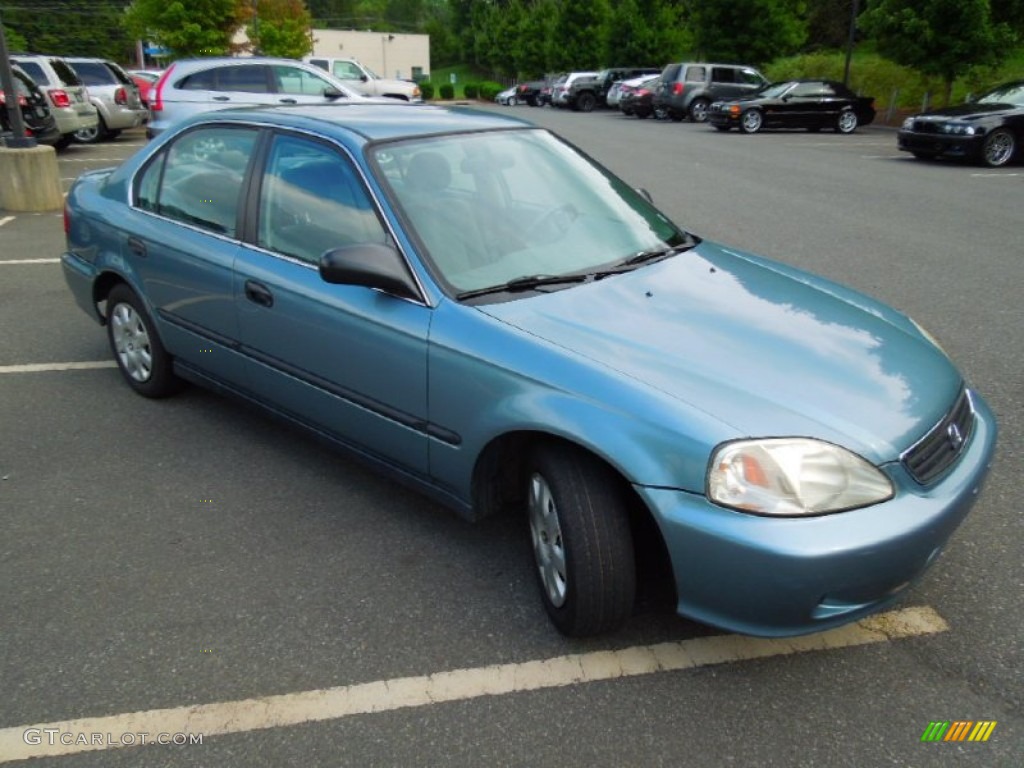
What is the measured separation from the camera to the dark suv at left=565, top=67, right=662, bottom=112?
3612 centimetres

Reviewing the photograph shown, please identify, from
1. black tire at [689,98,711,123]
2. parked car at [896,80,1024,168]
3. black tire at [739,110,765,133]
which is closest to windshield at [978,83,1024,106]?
parked car at [896,80,1024,168]

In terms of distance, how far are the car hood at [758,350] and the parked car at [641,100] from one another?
2679 centimetres

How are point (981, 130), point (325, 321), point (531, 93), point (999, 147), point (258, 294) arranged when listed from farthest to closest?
point (531, 93), point (999, 147), point (981, 130), point (258, 294), point (325, 321)

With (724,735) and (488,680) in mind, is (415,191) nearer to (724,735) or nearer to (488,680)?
(488,680)

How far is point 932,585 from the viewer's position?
117 inches

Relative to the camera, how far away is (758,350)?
8.80 feet

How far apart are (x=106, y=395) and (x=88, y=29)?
80.0 metres

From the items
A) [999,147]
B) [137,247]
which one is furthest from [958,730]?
[999,147]

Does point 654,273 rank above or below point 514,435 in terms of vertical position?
above

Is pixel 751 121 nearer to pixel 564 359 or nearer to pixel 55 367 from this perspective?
pixel 55 367

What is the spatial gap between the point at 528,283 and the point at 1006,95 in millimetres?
15423

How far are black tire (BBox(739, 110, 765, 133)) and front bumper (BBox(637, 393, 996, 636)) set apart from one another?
2158 centimetres

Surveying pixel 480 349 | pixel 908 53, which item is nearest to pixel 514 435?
pixel 480 349

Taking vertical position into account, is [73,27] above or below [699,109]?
above
